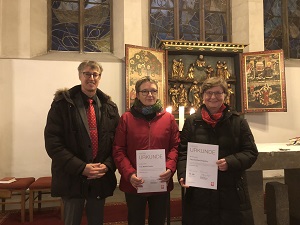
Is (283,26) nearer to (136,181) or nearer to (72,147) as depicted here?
(136,181)

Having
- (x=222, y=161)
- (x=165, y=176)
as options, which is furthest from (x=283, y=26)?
(x=165, y=176)

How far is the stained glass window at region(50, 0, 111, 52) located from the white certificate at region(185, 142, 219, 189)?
5.13 m

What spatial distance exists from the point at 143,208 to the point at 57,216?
2.28 metres

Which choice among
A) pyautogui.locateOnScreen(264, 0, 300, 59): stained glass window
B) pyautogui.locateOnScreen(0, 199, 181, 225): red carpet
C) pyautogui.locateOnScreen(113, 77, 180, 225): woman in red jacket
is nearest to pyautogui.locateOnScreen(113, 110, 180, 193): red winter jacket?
pyautogui.locateOnScreen(113, 77, 180, 225): woman in red jacket

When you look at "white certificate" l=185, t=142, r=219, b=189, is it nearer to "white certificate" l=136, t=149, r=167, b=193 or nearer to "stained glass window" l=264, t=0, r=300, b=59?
"white certificate" l=136, t=149, r=167, b=193

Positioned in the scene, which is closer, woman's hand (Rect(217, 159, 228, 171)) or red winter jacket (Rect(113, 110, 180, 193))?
woman's hand (Rect(217, 159, 228, 171))

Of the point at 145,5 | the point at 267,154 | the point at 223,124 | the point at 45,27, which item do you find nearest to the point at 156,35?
the point at 145,5

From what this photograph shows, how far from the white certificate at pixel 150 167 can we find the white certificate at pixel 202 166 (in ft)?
0.69

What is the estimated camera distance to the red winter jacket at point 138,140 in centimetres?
241

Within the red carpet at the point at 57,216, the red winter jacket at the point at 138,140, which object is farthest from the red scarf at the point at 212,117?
the red carpet at the point at 57,216

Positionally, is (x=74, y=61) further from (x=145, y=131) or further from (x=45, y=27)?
(x=145, y=131)

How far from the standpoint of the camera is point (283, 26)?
25.3 ft

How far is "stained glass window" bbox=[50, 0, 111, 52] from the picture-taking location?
6727mm

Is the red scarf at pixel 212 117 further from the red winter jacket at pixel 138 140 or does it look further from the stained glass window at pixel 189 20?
the stained glass window at pixel 189 20
